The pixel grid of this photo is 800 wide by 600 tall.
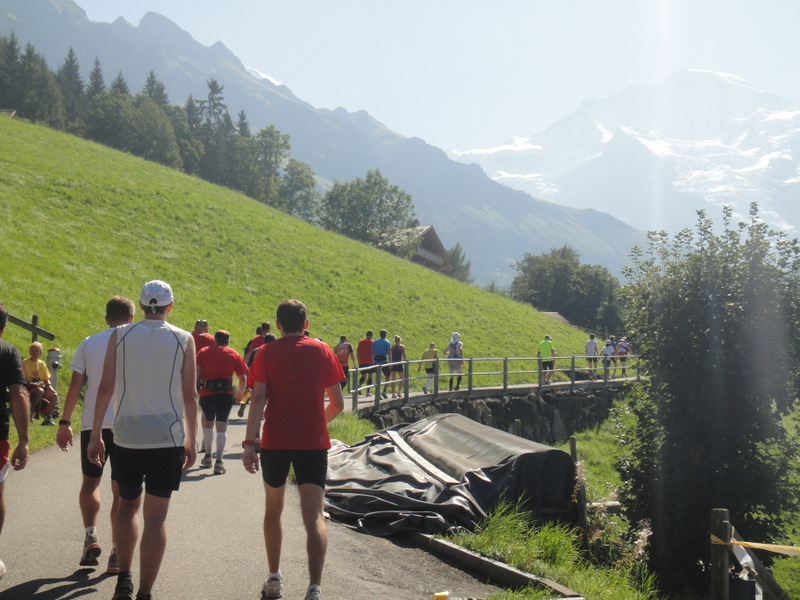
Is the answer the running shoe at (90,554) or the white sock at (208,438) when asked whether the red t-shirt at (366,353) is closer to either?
the white sock at (208,438)

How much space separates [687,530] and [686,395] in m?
2.00

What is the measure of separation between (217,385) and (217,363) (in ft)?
1.00

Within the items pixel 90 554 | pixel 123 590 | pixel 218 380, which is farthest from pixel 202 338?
pixel 123 590

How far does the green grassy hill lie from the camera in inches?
818

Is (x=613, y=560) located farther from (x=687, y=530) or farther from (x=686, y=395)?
(x=686, y=395)

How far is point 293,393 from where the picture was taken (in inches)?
179

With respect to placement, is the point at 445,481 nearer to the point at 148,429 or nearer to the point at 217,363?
the point at 217,363

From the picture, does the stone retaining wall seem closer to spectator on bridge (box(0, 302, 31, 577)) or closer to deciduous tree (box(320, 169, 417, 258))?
spectator on bridge (box(0, 302, 31, 577))

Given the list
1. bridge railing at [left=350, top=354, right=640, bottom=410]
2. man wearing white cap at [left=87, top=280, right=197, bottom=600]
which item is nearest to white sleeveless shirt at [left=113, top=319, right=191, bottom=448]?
man wearing white cap at [left=87, top=280, right=197, bottom=600]

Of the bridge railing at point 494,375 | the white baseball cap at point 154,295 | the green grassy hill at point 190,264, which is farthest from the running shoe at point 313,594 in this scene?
the bridge railing at point 494,375

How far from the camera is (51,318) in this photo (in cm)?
1711

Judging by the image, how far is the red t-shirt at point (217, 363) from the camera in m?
8.80

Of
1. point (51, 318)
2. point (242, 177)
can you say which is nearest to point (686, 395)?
point (51, 318)

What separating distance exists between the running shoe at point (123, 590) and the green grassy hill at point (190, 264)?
12.4 m
